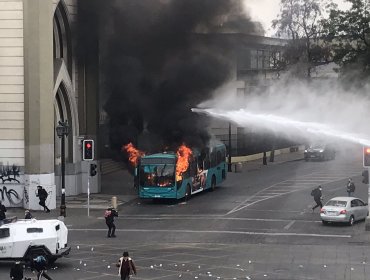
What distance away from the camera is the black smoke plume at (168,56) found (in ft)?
136

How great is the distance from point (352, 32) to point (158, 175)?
910 inches

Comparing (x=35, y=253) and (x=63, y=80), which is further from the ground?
(x=63, y=80)

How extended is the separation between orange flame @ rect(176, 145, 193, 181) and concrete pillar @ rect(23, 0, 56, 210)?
Result: 260 inches

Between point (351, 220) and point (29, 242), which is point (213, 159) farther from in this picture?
point (29, 242)

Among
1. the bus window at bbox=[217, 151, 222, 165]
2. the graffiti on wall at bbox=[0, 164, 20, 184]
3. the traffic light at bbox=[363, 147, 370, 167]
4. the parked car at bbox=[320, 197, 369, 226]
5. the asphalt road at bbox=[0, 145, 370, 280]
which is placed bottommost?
the asphalt road at bbox=[0, 145, 370, 280]

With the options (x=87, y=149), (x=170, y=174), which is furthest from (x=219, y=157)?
(x=87, y=149)

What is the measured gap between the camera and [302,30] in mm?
61031

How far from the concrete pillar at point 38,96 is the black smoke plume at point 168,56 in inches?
240

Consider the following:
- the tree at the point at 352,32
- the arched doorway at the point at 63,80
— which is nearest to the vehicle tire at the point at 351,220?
the arched doorway at the point at 63,80

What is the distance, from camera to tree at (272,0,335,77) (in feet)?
195

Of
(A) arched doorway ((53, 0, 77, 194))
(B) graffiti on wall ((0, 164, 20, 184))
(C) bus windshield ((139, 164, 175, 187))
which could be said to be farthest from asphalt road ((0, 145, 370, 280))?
(A) arched doorway ((53, 0, 77, 194))

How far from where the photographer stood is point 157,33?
4191 cm

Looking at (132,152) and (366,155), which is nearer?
(366,155)

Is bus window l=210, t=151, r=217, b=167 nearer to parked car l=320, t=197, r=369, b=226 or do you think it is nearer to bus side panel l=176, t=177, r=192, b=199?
bus side panel l=176, t=177, r=192, b=199
